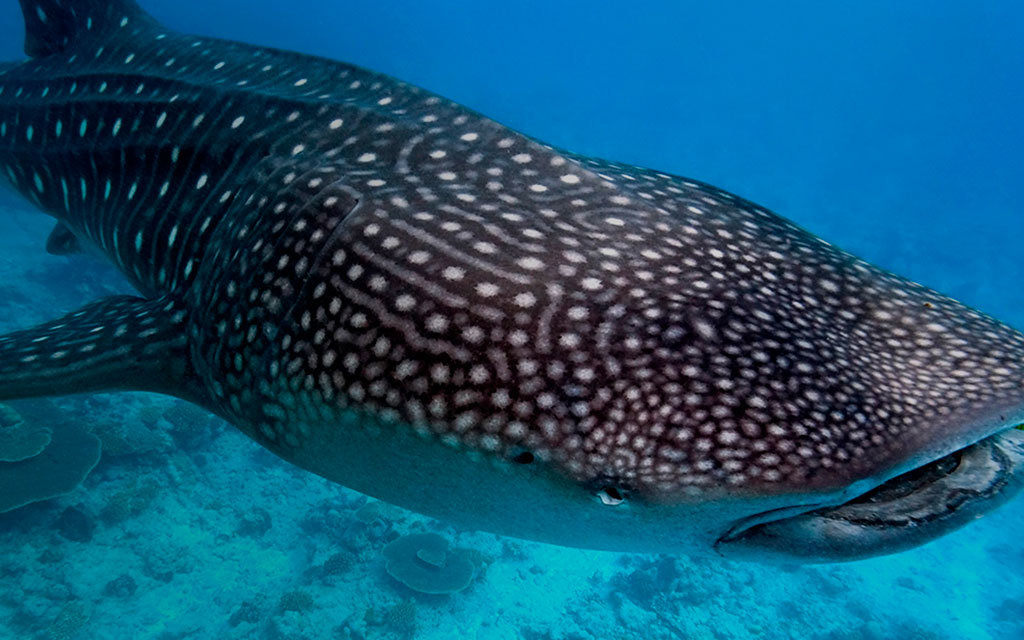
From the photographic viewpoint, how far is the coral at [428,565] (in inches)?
426

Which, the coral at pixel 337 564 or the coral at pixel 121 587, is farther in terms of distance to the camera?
the coral at pixel 337 564

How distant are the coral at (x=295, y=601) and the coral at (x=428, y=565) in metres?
1.36

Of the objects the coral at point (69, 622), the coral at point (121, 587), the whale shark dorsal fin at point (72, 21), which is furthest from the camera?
the coral at point (121, 587)

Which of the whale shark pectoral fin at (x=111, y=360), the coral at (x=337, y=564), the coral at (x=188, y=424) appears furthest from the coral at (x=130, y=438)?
the whale shark pectoral fin at (x=111, y=360)

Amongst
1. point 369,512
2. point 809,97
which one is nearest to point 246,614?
point 369,512

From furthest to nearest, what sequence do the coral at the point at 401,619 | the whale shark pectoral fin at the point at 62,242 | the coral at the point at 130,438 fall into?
the coral at the point at 130,438, the coral at the point at 401,619, the whale shark pectoral fin at the point at 62,242

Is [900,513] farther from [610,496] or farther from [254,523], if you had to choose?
[254,523]

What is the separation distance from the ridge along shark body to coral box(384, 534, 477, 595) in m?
7.98

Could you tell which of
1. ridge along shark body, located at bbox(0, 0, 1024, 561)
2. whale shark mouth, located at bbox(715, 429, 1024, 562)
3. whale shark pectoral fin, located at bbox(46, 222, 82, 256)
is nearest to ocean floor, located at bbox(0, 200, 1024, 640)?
whale shark pectoral fin, located at bbox(46, 222, 82, 256)

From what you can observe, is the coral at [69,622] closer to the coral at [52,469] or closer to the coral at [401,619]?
the coral at [52,469]

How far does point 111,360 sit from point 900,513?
12.4 ft

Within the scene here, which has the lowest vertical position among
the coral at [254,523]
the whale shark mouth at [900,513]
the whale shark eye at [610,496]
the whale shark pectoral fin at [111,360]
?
the coral at [254,523]

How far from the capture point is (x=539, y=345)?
2.21 m

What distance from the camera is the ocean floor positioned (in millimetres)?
9516
